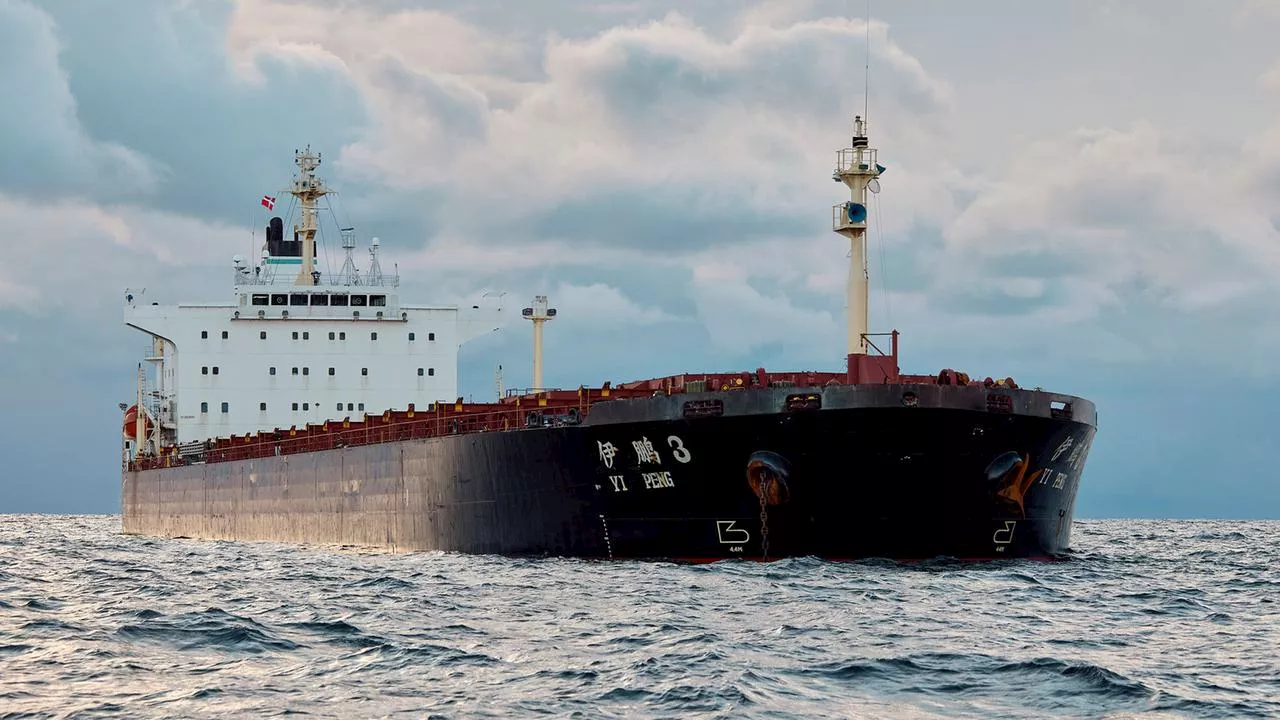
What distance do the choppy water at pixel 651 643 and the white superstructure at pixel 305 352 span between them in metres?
20.8

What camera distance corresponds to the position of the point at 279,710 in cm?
1112

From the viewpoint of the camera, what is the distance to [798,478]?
864 inches

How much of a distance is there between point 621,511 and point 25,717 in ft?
44.2

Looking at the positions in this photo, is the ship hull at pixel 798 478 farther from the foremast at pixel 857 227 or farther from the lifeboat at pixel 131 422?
the lifeboat at pixel 131 422

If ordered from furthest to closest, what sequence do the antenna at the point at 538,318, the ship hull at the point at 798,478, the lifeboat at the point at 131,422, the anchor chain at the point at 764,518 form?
the lifeboat at the point at 131,422
the antenna at the point at 538,318
the anchor chain at the point at 764,518
the ship hull at the point at 798,478

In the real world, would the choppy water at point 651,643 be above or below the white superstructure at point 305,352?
below

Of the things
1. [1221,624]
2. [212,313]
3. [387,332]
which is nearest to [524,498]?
[1221,624]

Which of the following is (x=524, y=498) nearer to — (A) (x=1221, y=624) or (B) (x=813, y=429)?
(B) (x=813, y=429)

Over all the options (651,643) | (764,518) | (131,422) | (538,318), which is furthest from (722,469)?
(131,422)

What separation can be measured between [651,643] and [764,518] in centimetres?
804

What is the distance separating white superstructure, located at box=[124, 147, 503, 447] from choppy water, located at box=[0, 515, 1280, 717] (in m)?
20.8

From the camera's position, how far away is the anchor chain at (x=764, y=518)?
72.0 ft

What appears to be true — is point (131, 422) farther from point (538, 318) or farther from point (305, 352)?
point (538, 318)

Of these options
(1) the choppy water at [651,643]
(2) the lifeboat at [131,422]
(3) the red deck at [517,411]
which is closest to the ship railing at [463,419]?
(3) the red deck at [517,411]
